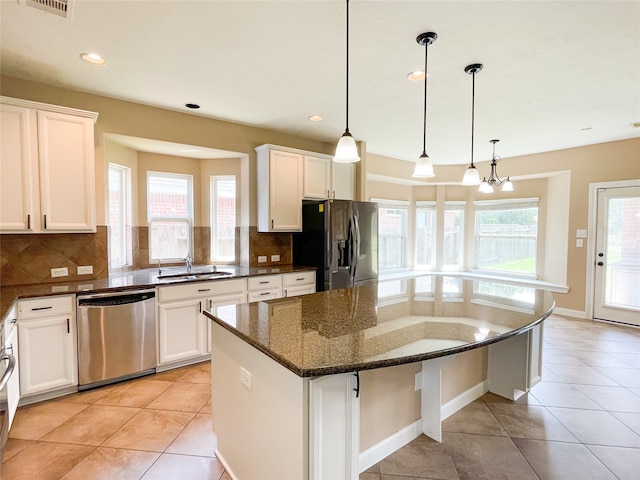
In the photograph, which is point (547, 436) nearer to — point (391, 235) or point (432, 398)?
point (432, 398)

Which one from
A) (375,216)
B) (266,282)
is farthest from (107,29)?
(375,216)

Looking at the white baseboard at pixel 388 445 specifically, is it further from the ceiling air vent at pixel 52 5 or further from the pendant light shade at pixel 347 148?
the ceiling air vent at pixel 52 5

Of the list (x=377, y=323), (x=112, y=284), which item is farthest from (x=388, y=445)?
(x=112, y=284)

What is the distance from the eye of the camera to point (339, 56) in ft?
7.47

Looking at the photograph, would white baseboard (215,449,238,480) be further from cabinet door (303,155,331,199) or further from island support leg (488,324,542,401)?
cabinet door (303,155,331,199)

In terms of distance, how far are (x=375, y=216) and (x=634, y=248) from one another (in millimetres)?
3643

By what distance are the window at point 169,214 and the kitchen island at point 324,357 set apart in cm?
243

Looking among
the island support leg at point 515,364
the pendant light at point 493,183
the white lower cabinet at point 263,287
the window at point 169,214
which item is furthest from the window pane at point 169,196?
the island support leg at point 515,364

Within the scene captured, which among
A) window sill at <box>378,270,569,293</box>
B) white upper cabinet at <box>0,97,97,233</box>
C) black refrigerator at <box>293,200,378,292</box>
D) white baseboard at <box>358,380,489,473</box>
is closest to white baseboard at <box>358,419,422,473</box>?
white baseboard at <box>358,380,489,473</box>

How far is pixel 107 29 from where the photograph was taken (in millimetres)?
1979

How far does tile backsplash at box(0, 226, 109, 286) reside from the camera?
2625 mm

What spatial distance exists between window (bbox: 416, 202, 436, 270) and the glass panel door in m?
2.54

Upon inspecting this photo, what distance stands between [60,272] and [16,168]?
0.95m

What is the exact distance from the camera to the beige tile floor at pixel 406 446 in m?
1.79
